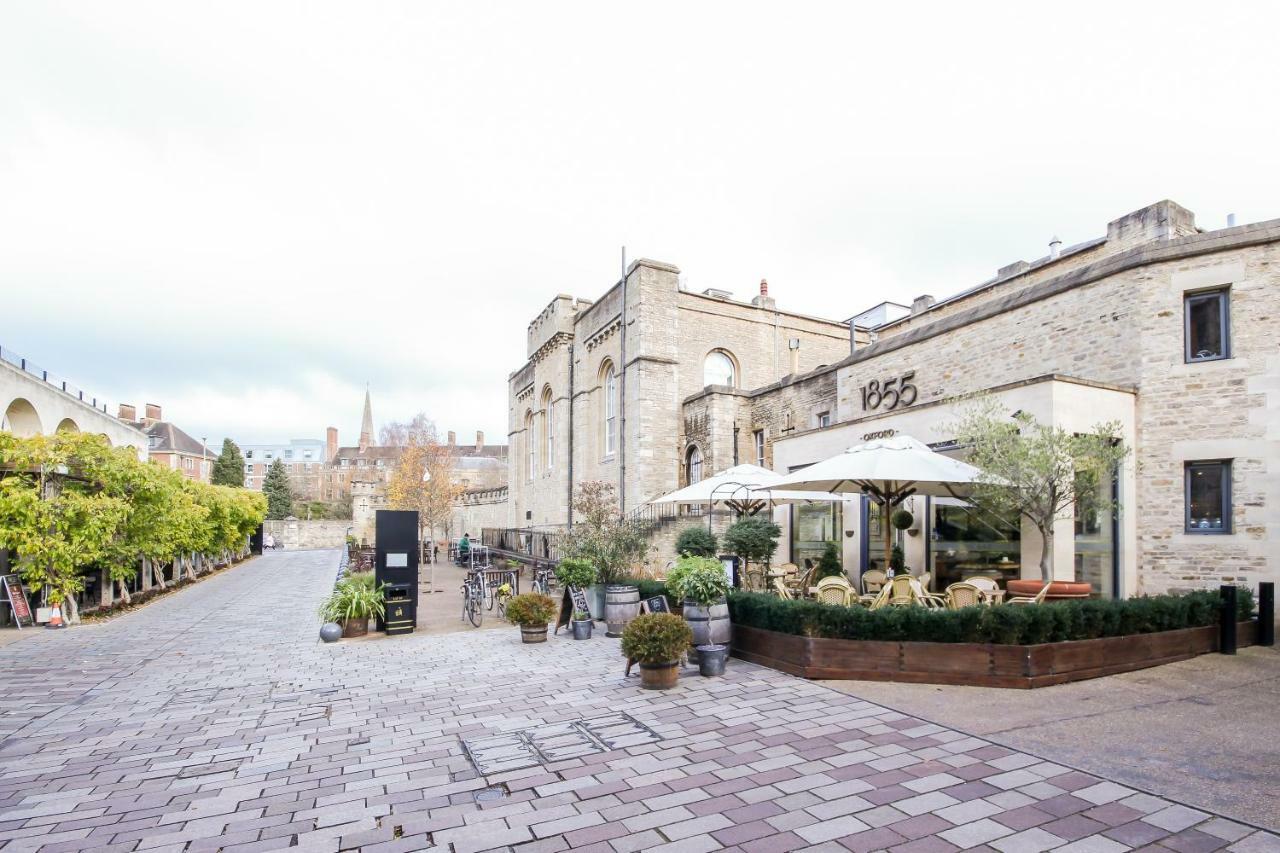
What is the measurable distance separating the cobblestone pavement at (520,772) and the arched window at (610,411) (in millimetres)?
17579

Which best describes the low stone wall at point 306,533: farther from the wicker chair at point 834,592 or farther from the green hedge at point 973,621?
the green hedge at point 973,621

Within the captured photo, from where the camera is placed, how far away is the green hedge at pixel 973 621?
6941 millimetres

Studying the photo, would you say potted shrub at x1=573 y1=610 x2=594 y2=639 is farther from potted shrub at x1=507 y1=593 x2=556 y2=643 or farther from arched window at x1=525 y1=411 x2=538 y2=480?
arched window at x1=525 y1=411 x2=538 y2=480

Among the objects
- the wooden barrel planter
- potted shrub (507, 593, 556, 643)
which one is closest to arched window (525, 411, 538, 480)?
the wooden barrel planter

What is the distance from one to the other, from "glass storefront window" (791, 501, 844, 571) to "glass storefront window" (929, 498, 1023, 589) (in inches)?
99.3

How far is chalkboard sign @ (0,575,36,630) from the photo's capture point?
38.4 ft

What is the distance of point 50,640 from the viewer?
10547 mm

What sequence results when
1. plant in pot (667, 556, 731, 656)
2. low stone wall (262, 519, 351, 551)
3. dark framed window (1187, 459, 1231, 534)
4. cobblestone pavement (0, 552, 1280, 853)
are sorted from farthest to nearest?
low stone wall (262, 519, 351, 551) < dark framed window (1187, 459, 1231, 534) < plant in pot (667, 556, 731, 656) < cobblestone pavement (0, 552, 1280, 853)

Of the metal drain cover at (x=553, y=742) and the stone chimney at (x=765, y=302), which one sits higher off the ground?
the stone chimney at (x=765, y=302)

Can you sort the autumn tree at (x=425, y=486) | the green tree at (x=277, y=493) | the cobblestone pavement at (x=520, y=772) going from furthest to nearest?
1. the green tree at (x=277, y=493)
2. the autumn tree at (x=425, y=486)
3. the cobblestone pavement at (x=520, y=772)

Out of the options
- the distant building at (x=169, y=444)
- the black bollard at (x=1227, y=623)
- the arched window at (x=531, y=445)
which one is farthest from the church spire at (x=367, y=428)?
the black bollard at (x=1227, y=623)

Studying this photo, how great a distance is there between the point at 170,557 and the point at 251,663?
11367 mm

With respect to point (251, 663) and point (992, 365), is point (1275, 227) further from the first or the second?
point (251, 663)

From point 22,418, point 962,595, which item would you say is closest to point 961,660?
point 962,595
